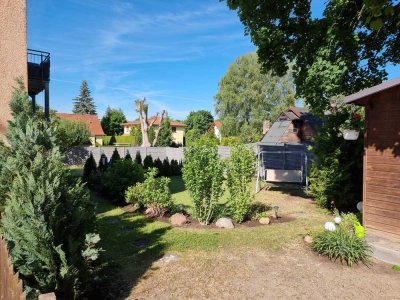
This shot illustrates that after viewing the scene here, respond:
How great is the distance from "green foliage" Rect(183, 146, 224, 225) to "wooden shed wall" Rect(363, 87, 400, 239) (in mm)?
3269

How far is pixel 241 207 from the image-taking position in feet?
25.6

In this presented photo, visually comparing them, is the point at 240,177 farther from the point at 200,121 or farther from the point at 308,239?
the point at 200,121

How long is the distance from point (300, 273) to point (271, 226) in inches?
107

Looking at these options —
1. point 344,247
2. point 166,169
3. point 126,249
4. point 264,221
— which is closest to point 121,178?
point 126,249

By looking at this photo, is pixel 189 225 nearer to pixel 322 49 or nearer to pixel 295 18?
pixel 322 49

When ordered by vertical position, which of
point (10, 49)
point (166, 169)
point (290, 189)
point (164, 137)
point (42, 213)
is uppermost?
point (10, 49)

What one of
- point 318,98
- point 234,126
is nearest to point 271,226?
point 318,98

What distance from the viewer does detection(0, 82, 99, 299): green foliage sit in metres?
3.37

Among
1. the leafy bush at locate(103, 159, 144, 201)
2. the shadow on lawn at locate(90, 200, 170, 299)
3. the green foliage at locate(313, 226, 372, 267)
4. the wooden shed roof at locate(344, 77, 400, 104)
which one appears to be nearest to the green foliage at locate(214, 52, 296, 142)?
the leafy bush at locate(103, 159, 144, 201)

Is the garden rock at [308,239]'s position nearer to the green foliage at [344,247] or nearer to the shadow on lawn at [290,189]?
the green foliage at [344,247]

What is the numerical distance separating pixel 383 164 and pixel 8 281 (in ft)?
21.1

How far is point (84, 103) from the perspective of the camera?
77.9 meters

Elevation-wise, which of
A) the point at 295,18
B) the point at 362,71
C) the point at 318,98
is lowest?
the point at 318,98

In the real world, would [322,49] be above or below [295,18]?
below
